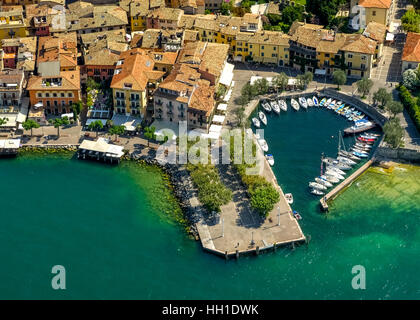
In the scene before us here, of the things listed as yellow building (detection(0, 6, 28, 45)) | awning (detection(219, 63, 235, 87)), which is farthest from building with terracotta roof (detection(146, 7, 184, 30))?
yellow building (detection(0, 6, 28, 45))

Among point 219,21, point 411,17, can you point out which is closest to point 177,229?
point 219,21

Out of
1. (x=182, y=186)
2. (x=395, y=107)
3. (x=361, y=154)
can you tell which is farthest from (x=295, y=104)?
(x=182, y=186)

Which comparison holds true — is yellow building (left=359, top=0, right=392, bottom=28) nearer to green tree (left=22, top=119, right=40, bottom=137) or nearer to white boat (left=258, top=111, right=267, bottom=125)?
white boat (left=258, top=111, right=267, bottom=125)

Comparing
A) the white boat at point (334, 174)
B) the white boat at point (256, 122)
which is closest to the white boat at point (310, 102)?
the white boat at point (256, 122)

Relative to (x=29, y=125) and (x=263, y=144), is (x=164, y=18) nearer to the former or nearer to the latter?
(x=29, y=125)

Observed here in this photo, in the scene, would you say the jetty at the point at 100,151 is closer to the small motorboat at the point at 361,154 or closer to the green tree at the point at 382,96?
the small motorboat at the point at 361,154
